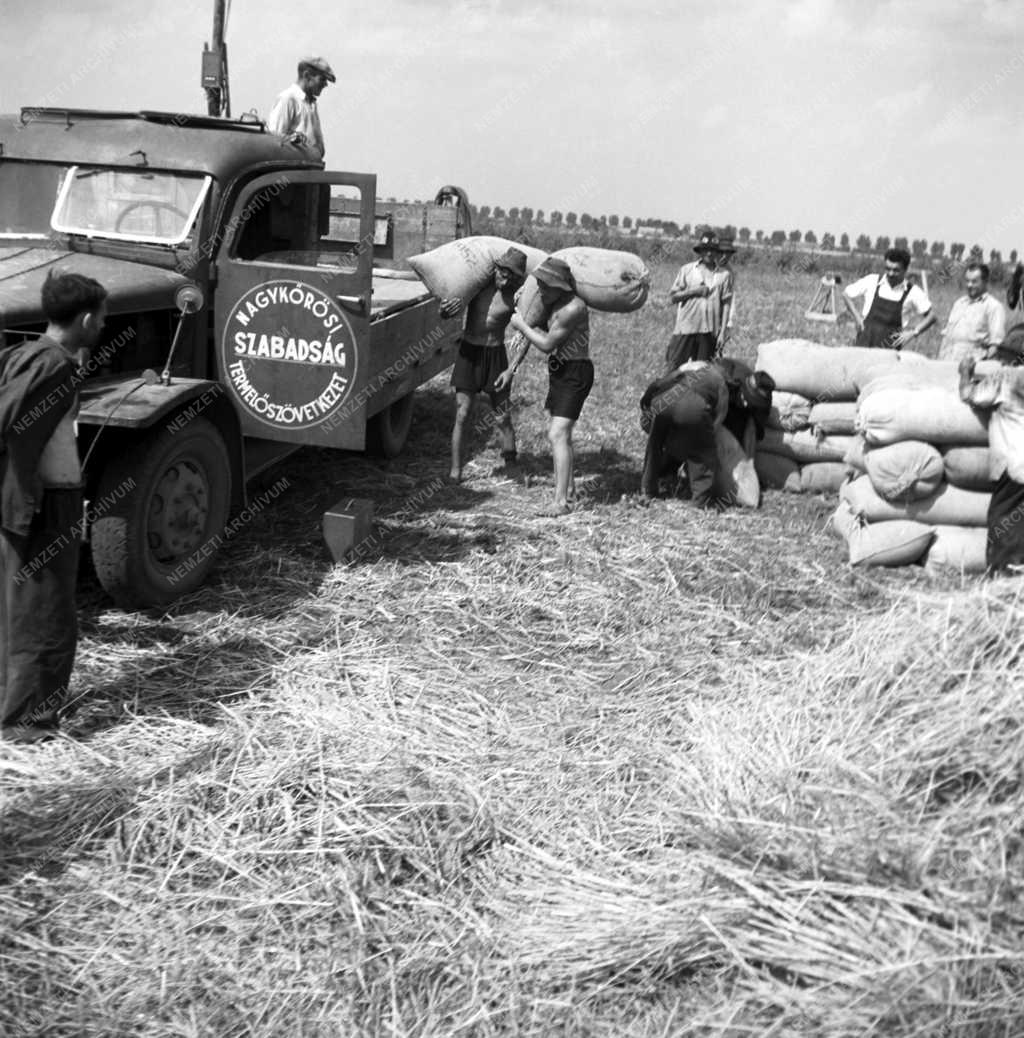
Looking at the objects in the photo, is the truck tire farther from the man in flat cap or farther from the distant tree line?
the distant tree line

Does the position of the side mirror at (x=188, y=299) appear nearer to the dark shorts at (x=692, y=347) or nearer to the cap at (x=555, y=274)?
the cap at (x=555, y=274)

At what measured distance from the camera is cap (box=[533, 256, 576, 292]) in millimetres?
6691

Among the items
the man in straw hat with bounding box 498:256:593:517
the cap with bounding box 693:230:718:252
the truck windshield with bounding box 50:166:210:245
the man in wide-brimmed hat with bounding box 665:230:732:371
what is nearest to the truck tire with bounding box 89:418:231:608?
the truck windshield with bounding box 50:166:210:245

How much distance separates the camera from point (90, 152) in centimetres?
578

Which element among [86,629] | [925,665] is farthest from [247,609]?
[925,665]

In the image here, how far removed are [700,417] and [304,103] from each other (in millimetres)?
3383

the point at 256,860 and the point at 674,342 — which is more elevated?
the point at 674,342

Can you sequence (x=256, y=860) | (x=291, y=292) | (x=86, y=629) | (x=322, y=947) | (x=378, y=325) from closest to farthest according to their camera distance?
1. (x=322, y=947)
2. (x=256, y=860)
3. (x=86, y=629)
4. (x=291, y=292)
5. (x=378, y=325)

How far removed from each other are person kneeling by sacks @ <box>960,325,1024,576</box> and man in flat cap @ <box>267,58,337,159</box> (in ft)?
14.5

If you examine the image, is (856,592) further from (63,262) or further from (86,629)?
(63,262)

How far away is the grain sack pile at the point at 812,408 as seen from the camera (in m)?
7.46

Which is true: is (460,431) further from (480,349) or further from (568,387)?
(568,387)

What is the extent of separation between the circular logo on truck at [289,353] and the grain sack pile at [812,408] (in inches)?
131

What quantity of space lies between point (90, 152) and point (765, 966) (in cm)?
504
